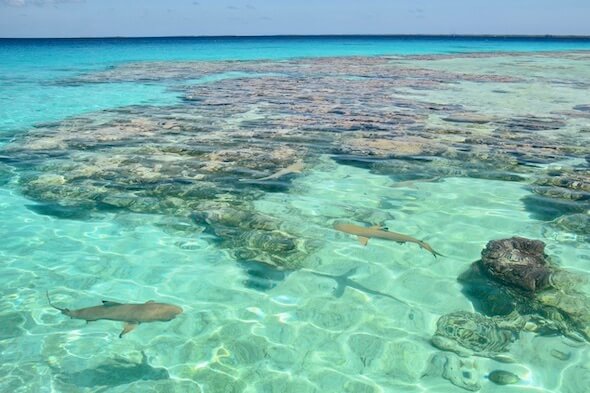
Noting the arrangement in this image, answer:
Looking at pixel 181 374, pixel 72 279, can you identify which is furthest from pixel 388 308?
pixel 72 279

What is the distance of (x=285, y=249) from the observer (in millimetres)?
6367

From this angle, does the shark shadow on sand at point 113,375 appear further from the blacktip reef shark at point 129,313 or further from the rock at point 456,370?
the rock at point 456,370

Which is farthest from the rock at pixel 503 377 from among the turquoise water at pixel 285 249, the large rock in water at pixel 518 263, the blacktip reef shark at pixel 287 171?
the blacktip reef shark at pixel 287 171

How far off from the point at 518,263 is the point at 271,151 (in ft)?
20.6

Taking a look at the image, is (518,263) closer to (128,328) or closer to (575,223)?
(575,223)

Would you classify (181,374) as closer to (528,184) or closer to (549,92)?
(528,184)

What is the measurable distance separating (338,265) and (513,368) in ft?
7.69

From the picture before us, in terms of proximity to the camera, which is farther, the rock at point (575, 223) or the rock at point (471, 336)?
the rock at point (575, 223)

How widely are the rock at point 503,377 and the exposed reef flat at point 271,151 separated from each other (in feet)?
8.38

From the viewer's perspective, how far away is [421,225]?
730 centimetres

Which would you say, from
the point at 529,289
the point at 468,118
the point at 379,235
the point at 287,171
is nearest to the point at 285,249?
the point at 379,235

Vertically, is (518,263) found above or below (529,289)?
above

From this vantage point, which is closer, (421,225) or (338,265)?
(338,265)

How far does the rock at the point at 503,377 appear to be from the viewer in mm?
4160
